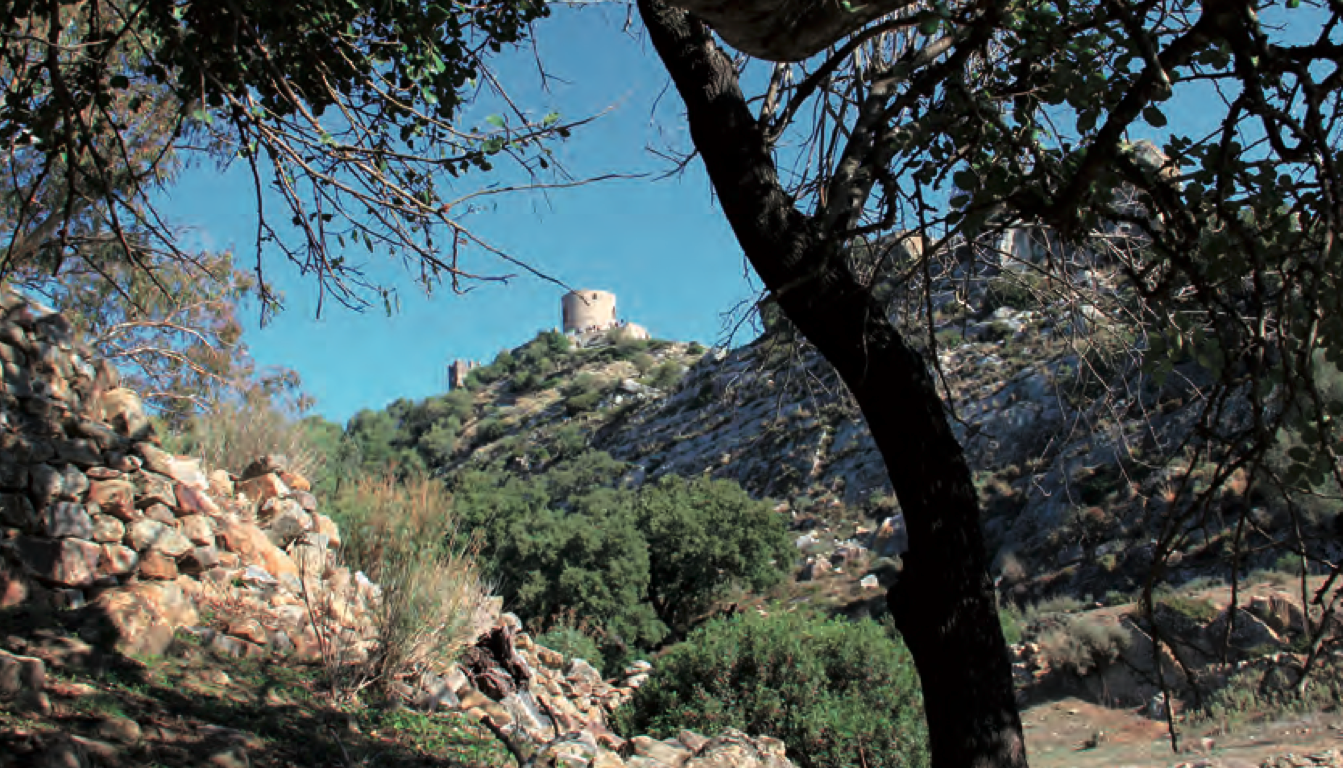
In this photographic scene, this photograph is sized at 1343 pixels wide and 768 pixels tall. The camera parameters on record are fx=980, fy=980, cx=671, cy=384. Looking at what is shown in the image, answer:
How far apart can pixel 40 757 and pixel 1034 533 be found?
823 inches

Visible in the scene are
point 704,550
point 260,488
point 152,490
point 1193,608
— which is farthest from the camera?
point 704,550

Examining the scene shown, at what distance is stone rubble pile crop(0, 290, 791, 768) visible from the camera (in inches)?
212

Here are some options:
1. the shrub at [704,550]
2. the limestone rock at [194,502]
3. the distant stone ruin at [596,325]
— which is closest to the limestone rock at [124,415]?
the limestone rock at [194,502]

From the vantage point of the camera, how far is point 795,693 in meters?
7.11

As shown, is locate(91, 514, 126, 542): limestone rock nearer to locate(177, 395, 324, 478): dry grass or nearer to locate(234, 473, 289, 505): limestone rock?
locate(234, 473, 289, 505): limestone rock

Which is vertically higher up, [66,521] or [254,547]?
[66,521]

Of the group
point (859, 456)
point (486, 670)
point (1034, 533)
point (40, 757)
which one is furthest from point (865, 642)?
point (859, 456)

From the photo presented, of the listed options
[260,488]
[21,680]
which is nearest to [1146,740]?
[260,488]

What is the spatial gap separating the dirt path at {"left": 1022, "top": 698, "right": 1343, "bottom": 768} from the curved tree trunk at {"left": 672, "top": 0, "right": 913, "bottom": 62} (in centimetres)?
757

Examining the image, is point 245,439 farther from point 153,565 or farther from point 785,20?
point 785,20

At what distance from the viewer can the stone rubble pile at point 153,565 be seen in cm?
539

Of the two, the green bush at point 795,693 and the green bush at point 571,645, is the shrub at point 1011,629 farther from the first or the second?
the green bush at point 795,693

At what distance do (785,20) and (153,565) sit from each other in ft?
19.2

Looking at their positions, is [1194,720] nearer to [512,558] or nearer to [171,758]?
[171,758]
